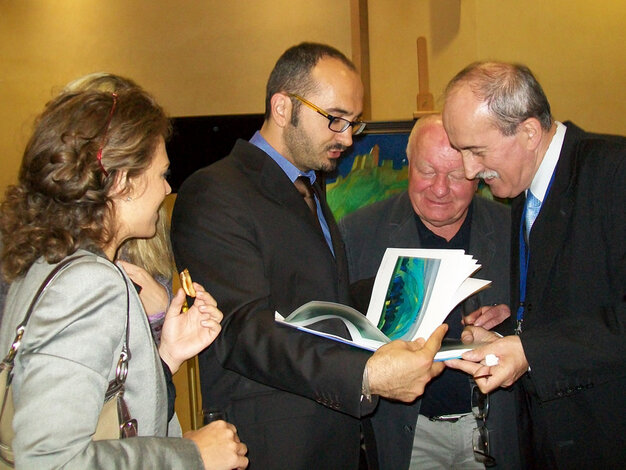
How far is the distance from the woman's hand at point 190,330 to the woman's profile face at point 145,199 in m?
0.25

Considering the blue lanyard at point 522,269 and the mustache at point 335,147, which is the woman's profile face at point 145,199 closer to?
the mustache at point 335,147

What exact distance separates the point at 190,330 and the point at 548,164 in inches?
49.2

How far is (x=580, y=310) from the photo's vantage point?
181cm

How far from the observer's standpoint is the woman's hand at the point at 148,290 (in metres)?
2.00

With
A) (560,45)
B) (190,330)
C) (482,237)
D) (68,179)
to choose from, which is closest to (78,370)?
(68,179)

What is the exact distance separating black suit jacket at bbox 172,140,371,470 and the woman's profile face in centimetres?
34

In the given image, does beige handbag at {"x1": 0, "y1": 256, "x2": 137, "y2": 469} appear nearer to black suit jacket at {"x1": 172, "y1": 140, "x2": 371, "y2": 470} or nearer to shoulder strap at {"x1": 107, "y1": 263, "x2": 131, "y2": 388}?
shoulder strap at {"x1": 107, "y1": 263, "x2": 131, "y2": 388}

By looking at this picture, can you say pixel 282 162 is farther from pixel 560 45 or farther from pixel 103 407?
pixel 560 45

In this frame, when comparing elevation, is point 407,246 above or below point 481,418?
above

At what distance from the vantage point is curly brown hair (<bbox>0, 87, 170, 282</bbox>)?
1232 mm

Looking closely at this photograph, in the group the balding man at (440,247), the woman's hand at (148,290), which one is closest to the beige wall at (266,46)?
the balding man at (440,247)

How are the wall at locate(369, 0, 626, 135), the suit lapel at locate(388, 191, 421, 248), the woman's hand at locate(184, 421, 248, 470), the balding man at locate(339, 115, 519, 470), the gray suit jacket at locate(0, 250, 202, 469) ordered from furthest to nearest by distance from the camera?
the wall at locate(369, 0, 626, 135)
the suit lapel at locate(388, 191, 421, 248)
the balding man at locate(339, 115, 519, 470)
the woman's hand at locate(184, 421, 248, 470)
the gray suit jacket at locate(0, 250, 202, 469)

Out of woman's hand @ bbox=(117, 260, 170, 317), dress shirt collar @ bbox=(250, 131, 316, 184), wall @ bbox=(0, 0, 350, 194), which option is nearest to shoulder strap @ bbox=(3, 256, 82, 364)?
woman's hand @ bbox=(117, 260, 170, 317)

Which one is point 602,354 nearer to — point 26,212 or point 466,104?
point 466,104
